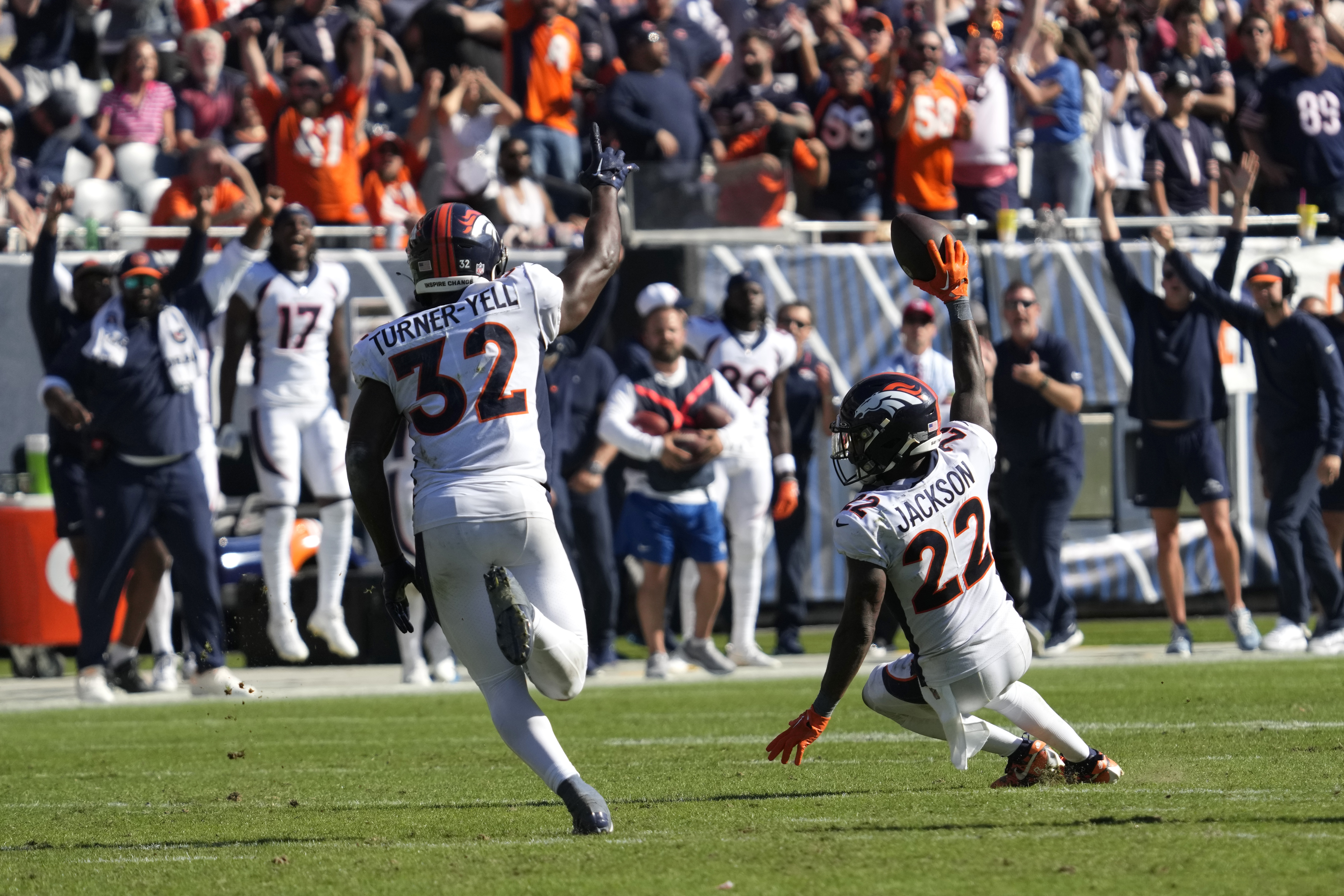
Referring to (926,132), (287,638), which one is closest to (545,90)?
(926,132)

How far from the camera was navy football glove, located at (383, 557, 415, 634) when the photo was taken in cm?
521

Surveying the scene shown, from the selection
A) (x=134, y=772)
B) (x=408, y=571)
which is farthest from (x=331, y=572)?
(x=408, y=571)

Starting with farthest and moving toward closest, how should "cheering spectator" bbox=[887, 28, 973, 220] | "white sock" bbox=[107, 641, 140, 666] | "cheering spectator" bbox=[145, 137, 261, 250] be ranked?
"cheering spectator" bbox=[887, 28, 973, 220], "cheering spectator" bbox=[145, 137, 261, 250], "white sock" bbox=[107, 641, 140, 666]

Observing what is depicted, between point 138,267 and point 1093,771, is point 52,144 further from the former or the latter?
point 1093,771

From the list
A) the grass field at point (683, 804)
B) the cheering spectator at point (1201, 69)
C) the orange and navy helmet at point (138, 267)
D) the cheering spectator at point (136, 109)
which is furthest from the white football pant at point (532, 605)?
the cheering spectator at point (1201, 69)

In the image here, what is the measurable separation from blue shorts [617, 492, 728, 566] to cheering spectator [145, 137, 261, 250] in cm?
434

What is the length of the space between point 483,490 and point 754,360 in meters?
6.70

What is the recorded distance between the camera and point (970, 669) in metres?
5.34

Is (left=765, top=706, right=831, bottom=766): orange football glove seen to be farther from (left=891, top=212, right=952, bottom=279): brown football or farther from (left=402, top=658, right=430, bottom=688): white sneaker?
(left=402, top=658, right=430, bottom=688): white sneaker

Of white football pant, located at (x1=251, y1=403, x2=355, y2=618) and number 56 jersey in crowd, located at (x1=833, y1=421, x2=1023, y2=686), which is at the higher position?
number 56 jersey in crowd, located at (x1=833, y1=421, x2=1023, y2=686)

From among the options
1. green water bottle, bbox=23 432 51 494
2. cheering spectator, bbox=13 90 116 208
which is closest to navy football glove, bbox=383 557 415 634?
green water bottle, bbox=23 432 51 494

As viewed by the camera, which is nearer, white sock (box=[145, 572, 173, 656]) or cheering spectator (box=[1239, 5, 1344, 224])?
white sock (box=[145, 572, 173, 656])

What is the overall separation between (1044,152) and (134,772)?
965 centimetres

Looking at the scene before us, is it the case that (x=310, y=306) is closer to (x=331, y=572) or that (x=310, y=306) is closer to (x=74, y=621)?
(x=331, y=572)
